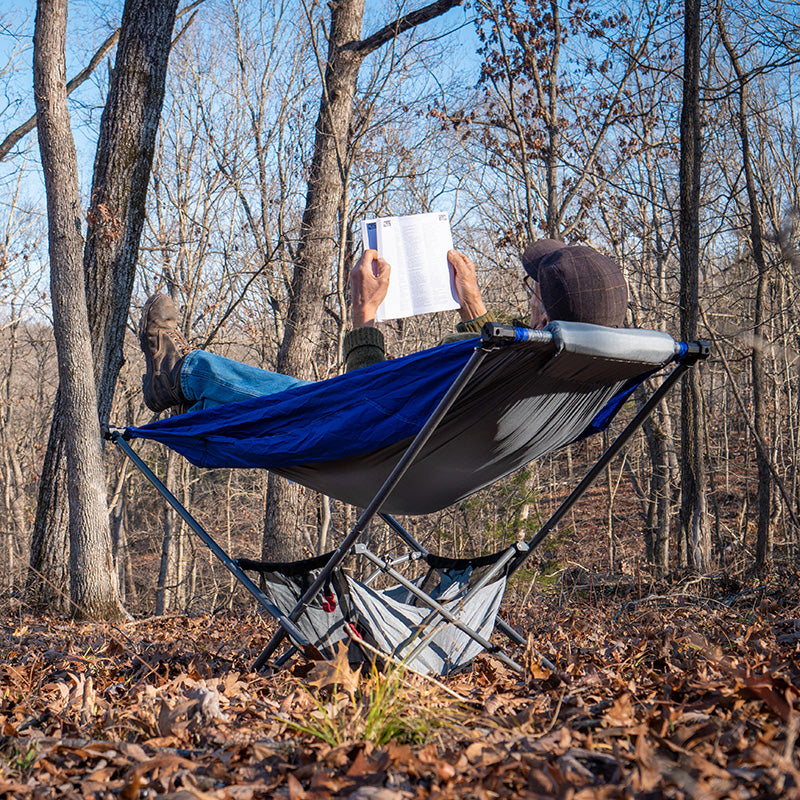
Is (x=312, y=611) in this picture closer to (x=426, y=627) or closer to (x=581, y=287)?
(x=426, y=627)

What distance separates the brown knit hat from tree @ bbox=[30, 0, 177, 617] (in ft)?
10.3

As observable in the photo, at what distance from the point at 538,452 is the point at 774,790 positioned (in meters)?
1.55

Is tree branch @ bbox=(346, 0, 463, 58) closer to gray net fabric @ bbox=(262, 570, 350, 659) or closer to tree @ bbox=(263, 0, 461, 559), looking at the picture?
tree @ bbox=(263, 0, 461, 559)

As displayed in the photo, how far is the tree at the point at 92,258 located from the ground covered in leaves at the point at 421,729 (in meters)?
1.77

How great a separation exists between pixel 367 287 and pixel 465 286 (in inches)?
18.6

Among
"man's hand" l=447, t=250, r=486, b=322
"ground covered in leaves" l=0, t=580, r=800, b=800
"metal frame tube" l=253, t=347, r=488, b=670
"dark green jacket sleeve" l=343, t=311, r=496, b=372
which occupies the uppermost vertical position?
"man's hand" l=447, t=250, r=486, b=322

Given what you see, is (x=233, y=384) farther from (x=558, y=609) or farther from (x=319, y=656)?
(x=558, y=609)

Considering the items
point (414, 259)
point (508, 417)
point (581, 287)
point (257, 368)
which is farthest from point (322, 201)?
point (508, 417)

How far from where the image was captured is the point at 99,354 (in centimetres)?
477

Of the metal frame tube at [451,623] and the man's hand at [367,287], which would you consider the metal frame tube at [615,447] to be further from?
the man's hand at [367,287]

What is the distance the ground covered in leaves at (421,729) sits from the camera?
136 centimetres

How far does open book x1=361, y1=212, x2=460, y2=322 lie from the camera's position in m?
3.14

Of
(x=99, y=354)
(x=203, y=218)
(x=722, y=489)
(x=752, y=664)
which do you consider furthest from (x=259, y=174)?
(x=722, y=489)

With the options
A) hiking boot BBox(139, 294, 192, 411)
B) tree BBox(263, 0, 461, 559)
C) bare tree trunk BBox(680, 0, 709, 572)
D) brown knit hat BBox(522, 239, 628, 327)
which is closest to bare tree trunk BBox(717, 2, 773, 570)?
bare tree trunk BBox(680, 0, 709, 572)
